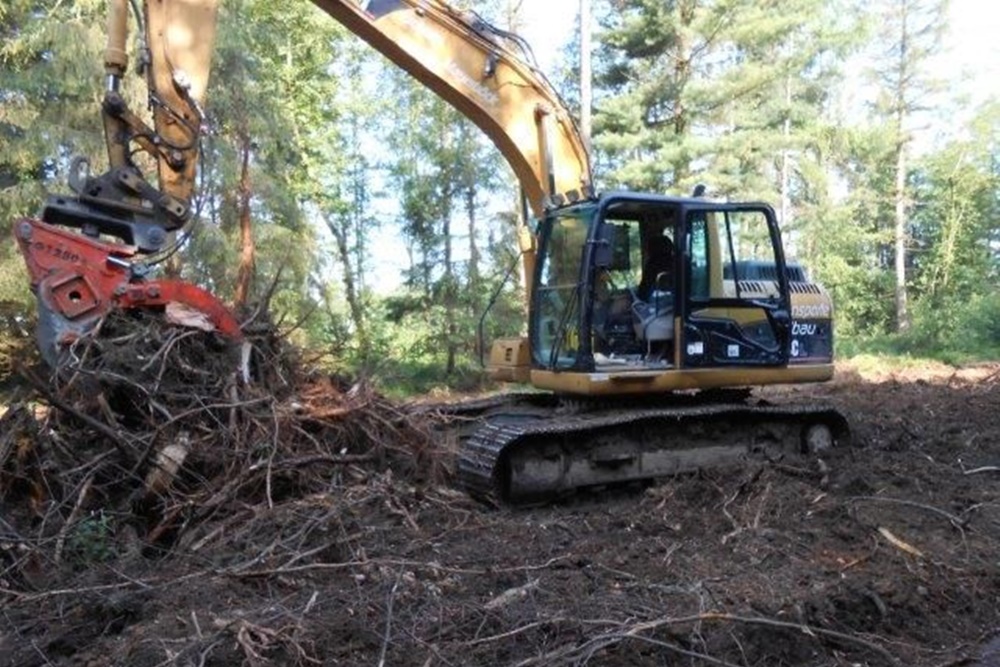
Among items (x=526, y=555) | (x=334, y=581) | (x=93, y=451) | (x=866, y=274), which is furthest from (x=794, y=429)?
(x=866, y=274)

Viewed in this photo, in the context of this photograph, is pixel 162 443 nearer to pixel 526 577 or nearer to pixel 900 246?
pixel 526 577

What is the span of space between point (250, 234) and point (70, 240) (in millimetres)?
11420

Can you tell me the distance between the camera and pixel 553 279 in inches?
291

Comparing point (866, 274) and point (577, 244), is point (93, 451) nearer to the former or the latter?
point (577, 244)

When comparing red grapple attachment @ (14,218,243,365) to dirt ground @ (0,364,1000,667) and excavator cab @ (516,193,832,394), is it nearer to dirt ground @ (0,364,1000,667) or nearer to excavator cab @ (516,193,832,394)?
dirt ground @ (0,364,1000,667)

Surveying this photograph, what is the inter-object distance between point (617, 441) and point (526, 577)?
7.71ft

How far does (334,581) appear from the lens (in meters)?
4.64

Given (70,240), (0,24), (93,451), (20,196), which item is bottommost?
(93,451)

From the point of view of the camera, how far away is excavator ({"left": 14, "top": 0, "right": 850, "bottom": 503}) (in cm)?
641

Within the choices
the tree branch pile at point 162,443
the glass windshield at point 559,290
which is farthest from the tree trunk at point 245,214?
the tree branch pile at point 162,443

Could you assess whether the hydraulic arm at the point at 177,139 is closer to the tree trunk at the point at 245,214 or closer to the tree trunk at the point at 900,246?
the tree trunk at the point at 245,214

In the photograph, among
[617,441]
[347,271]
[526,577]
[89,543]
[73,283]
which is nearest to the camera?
[526,577]

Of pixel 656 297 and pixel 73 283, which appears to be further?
pixel 656 297

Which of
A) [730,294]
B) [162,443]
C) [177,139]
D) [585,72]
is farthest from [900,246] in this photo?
[162,443]
